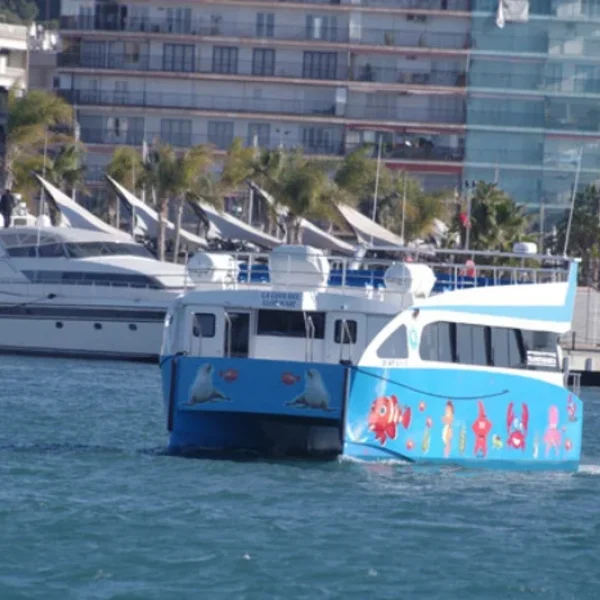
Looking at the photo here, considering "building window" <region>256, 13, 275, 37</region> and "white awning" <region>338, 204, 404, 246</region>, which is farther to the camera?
"building window" <region>256, 13, 275, 37</region>

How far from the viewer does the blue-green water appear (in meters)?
20.2

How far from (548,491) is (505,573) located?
693cm

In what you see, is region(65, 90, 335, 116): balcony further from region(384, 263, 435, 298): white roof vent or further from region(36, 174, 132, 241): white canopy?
region(384, 263, 435, 298): white roof vent

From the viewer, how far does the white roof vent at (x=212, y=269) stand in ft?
100

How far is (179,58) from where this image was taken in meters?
94.1

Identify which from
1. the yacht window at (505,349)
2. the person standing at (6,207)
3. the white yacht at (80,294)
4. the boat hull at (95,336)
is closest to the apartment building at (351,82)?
the person standing at (6,207)

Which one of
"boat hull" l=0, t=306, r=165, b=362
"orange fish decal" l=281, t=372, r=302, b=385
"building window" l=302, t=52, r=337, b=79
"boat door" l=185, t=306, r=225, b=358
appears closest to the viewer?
"orange fish decal" l=281, t=372, r=302, b=385

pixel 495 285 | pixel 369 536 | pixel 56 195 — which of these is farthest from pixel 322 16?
pixel 369 536

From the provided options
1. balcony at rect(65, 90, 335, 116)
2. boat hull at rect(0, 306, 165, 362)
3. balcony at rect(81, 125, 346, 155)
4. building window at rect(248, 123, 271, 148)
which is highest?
balcony at rect(65, 90, 335, 116)

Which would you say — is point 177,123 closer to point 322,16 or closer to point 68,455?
point 322,16

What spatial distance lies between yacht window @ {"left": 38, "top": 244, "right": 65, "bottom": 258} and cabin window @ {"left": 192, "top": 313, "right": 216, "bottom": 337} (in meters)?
32.1

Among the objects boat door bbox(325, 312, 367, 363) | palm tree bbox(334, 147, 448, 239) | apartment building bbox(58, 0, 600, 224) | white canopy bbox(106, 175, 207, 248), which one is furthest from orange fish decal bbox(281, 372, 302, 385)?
apartment building bbox(58, 0, 600, 224)

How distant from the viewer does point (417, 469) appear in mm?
28484

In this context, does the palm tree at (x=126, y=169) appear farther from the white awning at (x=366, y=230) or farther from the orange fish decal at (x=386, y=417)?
the orange fish decal at (x=386, y=417)
